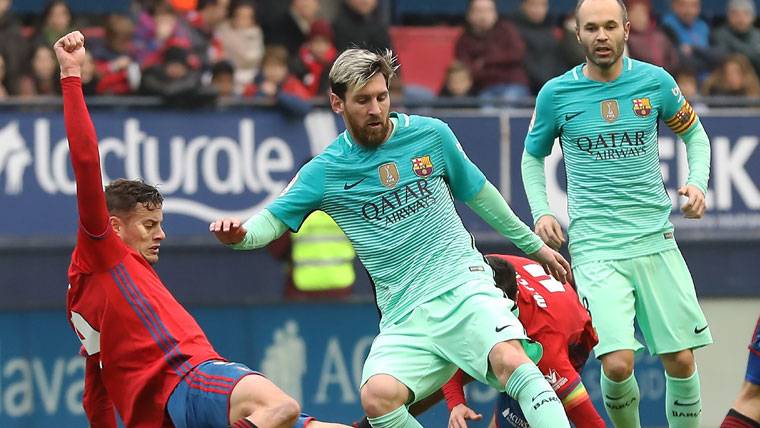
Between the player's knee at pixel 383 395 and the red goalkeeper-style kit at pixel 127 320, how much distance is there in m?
0.75

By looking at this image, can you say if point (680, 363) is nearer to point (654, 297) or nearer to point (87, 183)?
point (654, 297)

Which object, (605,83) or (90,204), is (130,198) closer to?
(90,204)

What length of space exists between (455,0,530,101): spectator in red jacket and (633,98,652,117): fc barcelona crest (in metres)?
5.72

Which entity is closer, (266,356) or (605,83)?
(605,83)

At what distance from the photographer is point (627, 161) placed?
8461 mm

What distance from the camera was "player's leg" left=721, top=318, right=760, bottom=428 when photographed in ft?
22.9

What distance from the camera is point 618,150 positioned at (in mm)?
8461

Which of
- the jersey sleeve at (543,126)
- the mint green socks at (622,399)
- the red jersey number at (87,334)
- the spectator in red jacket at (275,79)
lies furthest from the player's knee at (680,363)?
the spectator in red jacket at (275,79)

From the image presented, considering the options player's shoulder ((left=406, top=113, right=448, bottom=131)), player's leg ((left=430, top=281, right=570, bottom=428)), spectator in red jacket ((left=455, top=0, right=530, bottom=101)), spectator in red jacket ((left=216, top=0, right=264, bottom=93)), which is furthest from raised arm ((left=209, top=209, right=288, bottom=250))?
spectator in red jacket ((left=455, top=0, right=530, bottom=101))

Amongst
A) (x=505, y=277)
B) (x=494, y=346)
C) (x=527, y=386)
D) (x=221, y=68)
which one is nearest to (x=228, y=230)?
(x=494, y=346)

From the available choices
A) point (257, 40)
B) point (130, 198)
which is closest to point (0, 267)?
point (257, 40)

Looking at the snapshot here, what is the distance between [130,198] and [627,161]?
2.71 meters

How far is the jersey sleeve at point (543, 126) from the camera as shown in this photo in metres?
8.60

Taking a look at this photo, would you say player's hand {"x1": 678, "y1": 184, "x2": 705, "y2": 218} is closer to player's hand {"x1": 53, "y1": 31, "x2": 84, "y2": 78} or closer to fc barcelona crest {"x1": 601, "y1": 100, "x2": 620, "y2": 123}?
fc barcelona crest {"x1": 601, "y1": 100, "x2": 620, "y2": 123}
